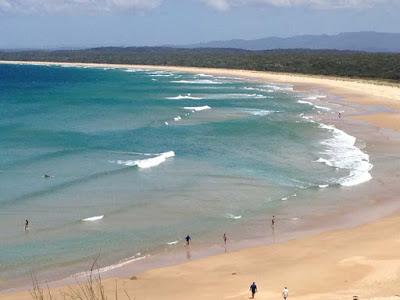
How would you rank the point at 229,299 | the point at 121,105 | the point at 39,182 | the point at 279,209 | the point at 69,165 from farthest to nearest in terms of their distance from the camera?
the point at 121,105 → the point at 69,165 → the point at 39,182 → the point at 279,209 → the point at 229,299

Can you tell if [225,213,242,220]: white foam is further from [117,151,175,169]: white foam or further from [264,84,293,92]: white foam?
[264,84,293,92]: white foam

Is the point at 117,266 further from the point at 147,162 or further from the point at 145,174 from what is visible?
the point at 147,162

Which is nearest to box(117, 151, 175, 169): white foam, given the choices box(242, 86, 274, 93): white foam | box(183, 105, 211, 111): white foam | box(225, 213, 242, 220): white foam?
box(225, 213, 242, 220): white foam

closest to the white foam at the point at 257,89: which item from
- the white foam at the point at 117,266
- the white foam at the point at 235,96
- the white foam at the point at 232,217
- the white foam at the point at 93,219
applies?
the white foam at the point at 235,96

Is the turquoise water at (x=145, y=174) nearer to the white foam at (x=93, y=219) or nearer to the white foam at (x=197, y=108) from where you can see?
the white foam at (x=93, y=219)

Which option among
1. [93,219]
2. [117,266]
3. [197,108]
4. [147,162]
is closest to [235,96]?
[197,108]

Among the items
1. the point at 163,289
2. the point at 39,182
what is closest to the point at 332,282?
the point at 163,289

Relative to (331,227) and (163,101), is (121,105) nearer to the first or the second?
(163,101)
